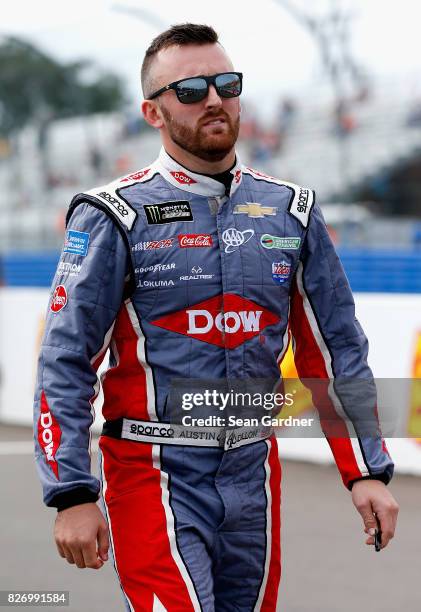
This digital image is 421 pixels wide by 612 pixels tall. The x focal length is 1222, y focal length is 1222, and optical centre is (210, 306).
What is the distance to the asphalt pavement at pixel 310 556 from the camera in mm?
5551

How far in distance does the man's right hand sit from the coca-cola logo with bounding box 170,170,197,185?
85 cm

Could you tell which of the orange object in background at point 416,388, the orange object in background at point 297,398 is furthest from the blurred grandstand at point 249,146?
the orange object in background at point 297,398

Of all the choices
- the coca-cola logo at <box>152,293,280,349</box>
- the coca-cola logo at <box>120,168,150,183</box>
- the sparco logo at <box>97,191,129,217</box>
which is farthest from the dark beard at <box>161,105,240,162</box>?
the coca-cola logo at <box>152,293,280,349</box>

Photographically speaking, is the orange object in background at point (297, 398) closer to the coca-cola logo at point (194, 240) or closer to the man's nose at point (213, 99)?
the coca-cola logo at point (194, 240)

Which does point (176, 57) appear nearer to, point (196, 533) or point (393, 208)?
point (196, 533)

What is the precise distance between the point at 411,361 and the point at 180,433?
17.6ft

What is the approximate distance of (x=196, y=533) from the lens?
2961 millimetres

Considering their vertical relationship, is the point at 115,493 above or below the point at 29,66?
below

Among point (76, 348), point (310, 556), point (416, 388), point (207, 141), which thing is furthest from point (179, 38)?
point (416, 388)

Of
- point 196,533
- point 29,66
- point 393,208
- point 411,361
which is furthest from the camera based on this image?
point 29,66

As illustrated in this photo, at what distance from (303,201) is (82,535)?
1056 mm

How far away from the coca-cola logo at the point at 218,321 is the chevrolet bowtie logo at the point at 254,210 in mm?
232

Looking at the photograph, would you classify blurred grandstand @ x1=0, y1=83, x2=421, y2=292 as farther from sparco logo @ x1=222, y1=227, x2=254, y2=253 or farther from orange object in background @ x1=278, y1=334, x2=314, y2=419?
sparco logo @ x1=222, y1=227, x2=254, y2=253

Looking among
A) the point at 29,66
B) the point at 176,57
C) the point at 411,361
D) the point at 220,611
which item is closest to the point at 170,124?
the point at 176,57
